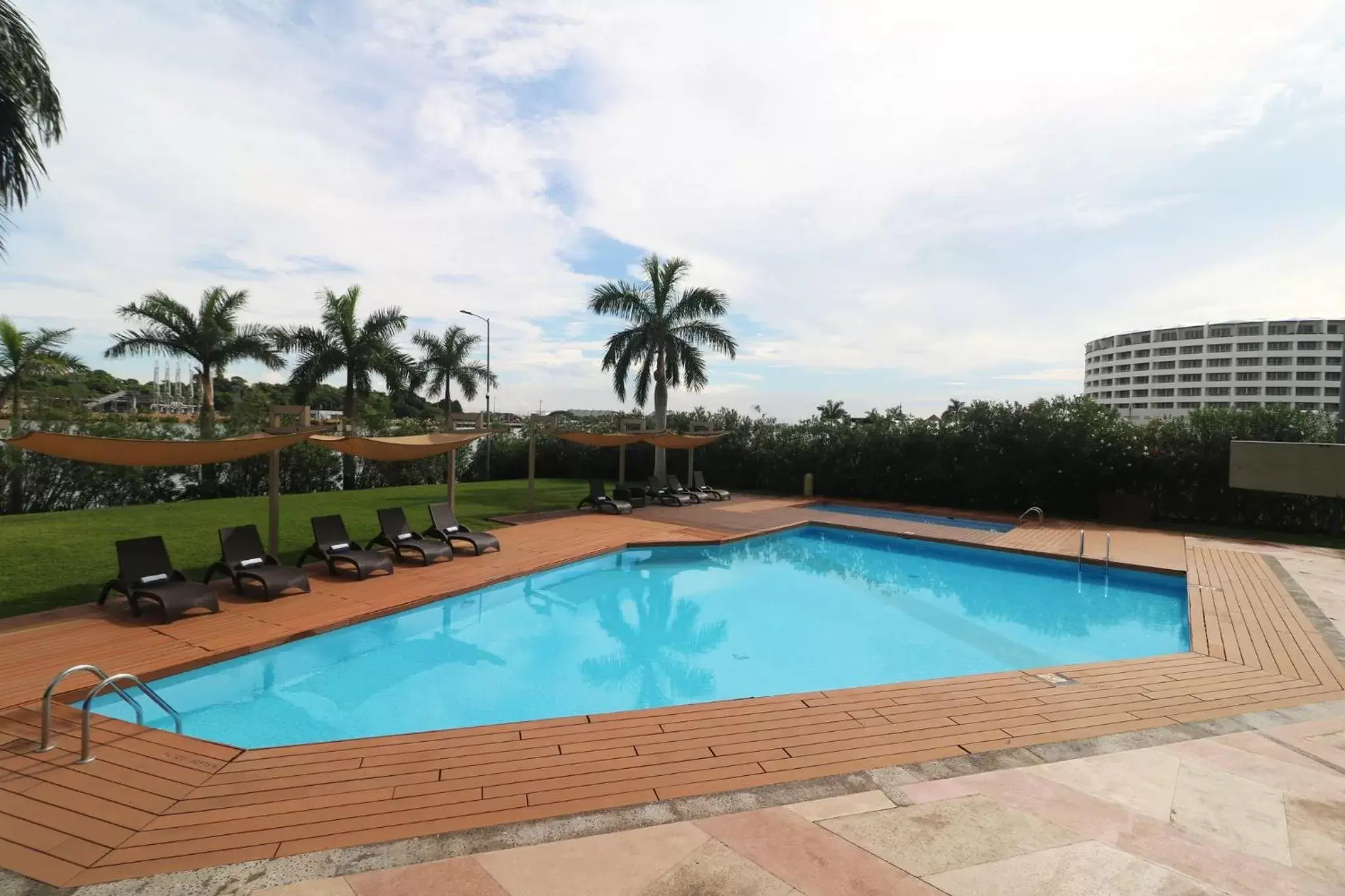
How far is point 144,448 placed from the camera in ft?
25.3

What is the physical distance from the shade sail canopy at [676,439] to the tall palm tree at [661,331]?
228cm

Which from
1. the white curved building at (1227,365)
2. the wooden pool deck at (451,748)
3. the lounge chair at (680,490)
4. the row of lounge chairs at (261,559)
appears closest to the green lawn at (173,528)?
the row of lounge chairs at (261,559)

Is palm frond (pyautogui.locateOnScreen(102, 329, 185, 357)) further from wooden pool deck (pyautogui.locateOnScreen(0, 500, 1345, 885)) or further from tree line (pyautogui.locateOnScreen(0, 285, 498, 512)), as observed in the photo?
wooden pool deck (pyautogui.locateOnScreen(0, 500, 1345, 885))

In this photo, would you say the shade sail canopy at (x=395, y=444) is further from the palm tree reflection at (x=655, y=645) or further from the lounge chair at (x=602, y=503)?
the lounge chair at (x=602, y=503)

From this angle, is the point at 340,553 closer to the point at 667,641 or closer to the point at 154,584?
the point at 154,584

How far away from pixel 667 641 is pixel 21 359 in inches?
665

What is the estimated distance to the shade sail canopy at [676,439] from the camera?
18031mm

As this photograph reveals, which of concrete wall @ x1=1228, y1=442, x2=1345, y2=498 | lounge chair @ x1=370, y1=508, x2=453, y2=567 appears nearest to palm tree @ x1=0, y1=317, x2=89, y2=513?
lounge chair @ x1=370, y1=508, x2=453, y2=567

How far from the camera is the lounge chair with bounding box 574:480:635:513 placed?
16906 mm

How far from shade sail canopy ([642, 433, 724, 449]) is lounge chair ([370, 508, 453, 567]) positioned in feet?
25.0

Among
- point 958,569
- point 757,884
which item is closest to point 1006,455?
point 958,569

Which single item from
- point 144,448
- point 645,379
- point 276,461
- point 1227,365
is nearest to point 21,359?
point 276,461

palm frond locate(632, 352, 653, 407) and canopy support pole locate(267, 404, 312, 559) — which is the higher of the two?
palm frond locate(632, 352, 653, 407)

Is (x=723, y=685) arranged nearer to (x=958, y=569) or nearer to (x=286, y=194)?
(x=958, y=569)
